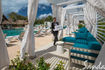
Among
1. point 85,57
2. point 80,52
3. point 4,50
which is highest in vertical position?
point 4,50

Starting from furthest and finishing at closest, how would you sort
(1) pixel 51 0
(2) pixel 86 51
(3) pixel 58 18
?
(3) pixel 58 18
(1) pixel 51 0
(2) pixel 86 51

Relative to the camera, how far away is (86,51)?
1.70 metres

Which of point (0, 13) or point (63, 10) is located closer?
point (0, 13)

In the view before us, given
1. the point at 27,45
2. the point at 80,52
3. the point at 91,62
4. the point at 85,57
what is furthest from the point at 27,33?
the point at 91,62

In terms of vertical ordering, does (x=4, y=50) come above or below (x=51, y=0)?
below

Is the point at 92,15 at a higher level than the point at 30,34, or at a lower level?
higher

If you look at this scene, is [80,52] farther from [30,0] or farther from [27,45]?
[30,0]

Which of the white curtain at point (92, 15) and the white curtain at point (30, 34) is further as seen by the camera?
the white curtain at point (92, 15)

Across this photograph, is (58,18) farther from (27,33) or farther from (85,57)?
(85,57)

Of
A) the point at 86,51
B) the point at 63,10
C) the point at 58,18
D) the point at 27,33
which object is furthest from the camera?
the point at 63,10

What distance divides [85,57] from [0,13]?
2265mm

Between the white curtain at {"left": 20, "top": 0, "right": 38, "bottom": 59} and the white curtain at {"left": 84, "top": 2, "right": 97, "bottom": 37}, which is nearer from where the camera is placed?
the white curtain at {"left": 20, "top": 0, "right": 38, "bottom": 59}

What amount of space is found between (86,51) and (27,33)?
1.81 meters

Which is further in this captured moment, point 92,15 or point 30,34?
point 92,15
